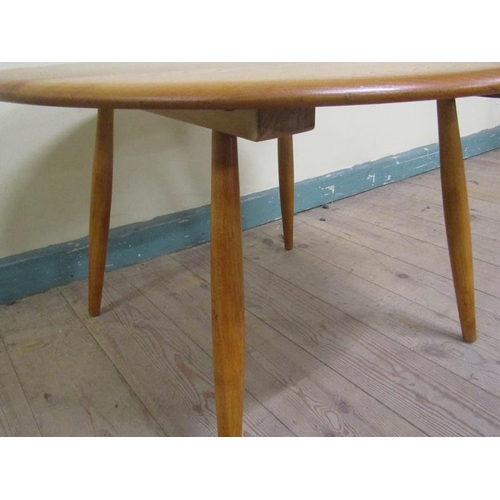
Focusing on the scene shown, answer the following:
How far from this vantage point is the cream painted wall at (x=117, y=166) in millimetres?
992

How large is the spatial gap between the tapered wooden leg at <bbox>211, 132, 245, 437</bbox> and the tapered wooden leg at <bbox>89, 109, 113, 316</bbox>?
14.8 inches

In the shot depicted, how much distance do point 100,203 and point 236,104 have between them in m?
0.56

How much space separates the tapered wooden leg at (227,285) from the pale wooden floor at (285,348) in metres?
0.11

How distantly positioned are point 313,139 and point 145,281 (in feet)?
2.19

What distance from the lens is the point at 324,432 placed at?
0.66 m

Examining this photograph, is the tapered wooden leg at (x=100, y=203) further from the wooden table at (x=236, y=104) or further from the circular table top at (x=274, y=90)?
the circular table top at (x=274, y=90)

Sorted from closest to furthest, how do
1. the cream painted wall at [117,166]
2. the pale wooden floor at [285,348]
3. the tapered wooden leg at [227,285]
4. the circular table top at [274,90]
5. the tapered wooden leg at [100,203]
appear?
the circular table top at [274,90] → the tapered wooden leg at [227,285] → the pale wooden floor at [285,348] → the tapered wooden leg at [100,203] → the cream painted wall at [117,166]

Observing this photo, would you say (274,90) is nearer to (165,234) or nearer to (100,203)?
(100,203)

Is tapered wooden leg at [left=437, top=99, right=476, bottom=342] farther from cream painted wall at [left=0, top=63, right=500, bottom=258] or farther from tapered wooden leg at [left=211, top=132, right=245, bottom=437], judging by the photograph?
cream painted wall at [left=0, top=63, right=500, bottom=258]

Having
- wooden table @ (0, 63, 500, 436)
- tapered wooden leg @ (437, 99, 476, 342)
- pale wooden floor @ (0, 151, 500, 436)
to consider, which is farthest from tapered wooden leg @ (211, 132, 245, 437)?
tapered wooden leg @ (437, 99, 476, 342)

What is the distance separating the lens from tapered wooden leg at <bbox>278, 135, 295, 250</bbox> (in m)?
1.08

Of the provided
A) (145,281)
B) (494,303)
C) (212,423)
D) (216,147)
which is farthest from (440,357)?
(145,281)

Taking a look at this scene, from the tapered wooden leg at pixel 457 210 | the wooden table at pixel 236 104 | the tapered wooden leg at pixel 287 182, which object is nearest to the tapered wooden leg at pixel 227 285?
the wooden table at pixel 236 104

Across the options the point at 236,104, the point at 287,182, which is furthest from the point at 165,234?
the point at 236,104
